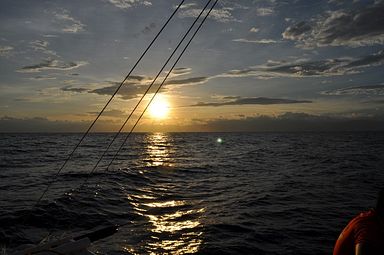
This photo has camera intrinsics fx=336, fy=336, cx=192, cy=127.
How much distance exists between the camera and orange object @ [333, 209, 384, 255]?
3.71 m

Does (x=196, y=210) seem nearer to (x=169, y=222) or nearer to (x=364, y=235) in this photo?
(x=169, y=222)

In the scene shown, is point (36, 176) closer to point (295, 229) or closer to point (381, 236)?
point (295, 229)

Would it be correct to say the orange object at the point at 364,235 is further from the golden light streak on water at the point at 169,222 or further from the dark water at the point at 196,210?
the golden light streak on water at the point at 169,222

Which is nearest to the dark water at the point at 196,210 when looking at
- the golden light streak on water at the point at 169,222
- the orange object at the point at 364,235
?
the golden light streak on water at the point at 169,222

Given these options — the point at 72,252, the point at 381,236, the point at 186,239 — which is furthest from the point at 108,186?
the point at 381,236

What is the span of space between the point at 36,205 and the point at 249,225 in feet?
34.7

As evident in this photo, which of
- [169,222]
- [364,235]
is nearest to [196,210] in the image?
[169,222]

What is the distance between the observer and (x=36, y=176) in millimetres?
28172

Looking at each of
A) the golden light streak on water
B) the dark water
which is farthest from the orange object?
the golden light streak on water

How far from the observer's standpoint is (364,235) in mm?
3799

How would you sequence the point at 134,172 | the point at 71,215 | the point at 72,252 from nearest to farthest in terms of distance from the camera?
1. the point at 72,252
2. the point at 71,215
3. the point at 134,172

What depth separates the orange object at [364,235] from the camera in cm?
371

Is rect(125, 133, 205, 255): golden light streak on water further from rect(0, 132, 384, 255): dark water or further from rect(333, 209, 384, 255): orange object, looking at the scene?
rect(333, 209, 384, 255): orange object

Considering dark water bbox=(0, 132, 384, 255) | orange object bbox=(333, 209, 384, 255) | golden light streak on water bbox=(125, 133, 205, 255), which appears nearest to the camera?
orange object bbox=(333, 209, 384, 255)
